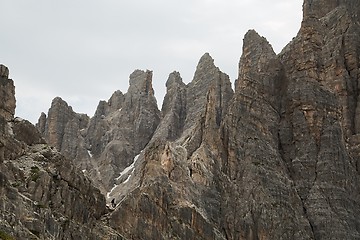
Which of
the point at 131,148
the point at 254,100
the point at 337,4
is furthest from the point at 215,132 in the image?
the point at 131,148

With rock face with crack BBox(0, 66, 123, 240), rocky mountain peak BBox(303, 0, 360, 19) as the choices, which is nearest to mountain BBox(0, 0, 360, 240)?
rock face with crack BBox(0, 66, 123, 240)

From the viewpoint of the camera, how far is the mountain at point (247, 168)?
72062 mm

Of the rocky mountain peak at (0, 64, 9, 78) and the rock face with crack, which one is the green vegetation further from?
the rocky mountain peak at (0, 64, 9, 78)

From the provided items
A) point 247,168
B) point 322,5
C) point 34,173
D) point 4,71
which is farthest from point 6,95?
point 322,5

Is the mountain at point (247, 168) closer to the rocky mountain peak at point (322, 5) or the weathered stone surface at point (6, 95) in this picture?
the weathered stone surface at point (6, 95)

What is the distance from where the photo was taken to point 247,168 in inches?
3912

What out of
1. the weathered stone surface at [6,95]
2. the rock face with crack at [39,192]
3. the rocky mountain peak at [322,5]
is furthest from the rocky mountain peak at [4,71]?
the rocky mountain peak at [322,5]

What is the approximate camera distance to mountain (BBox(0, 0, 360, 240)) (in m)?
72.1

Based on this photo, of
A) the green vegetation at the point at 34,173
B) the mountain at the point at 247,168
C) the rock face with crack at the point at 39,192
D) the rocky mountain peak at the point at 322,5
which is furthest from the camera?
the rocky mountain peak at the point at 322,5

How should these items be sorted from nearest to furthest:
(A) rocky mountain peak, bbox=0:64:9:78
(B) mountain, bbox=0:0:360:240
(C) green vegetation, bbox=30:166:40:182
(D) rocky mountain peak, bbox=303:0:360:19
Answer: (C) green vegetation, bbox=30:166:40:182
(B) mountain, bbox=0:0:360:240
(A) rocky mountain peak, bbox=0:64:9:78
(D) rocky mountain peak, bbox=303:0:360:19

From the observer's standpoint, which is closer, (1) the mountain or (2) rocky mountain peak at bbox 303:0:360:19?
(1) the mountain

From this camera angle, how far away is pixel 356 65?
12406 cm

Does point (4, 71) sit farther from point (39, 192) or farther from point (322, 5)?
point (322, 5)

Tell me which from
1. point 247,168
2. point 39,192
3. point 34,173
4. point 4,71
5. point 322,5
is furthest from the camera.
Answer: point 322,5
